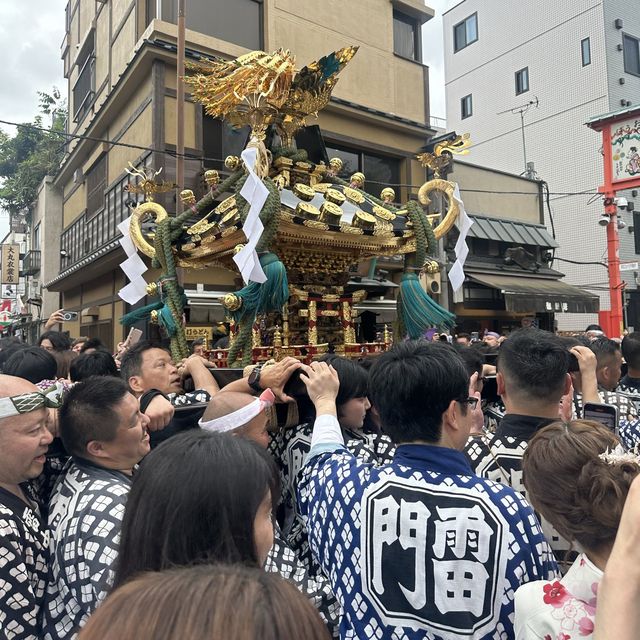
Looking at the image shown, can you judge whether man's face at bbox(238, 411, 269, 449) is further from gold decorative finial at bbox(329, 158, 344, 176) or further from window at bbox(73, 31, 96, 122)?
window at bbox(73, 31, 96, 122)

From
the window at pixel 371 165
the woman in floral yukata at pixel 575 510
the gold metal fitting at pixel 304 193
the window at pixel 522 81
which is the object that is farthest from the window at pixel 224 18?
the window at pixel 522 81

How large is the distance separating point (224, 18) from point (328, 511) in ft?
37.8

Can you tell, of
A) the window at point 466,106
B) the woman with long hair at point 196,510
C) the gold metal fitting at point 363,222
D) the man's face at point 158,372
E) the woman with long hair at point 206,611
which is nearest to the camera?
the woman with long hair at point 206,611

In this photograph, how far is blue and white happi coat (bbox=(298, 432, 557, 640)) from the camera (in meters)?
1.33

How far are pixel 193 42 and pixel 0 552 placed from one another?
10.5 m

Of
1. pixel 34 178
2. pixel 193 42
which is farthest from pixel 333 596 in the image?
pixel 34 178

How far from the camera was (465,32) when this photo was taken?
21.5 metres

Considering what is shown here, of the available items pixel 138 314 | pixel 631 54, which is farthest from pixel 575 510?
pixel 631 54

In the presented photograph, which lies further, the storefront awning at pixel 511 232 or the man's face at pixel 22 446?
the storefront awning at pixel 511 232

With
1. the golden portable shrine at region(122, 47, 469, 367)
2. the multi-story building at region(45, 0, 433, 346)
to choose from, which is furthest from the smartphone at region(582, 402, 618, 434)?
the multi-story building at region(45, 0, 433, 346)

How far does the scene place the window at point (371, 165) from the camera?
12.0 meters

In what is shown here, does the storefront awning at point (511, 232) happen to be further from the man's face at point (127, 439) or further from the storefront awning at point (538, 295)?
the man's face at point (127, 439)

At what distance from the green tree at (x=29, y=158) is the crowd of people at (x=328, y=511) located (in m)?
23.0

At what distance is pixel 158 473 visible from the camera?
1130 mm
